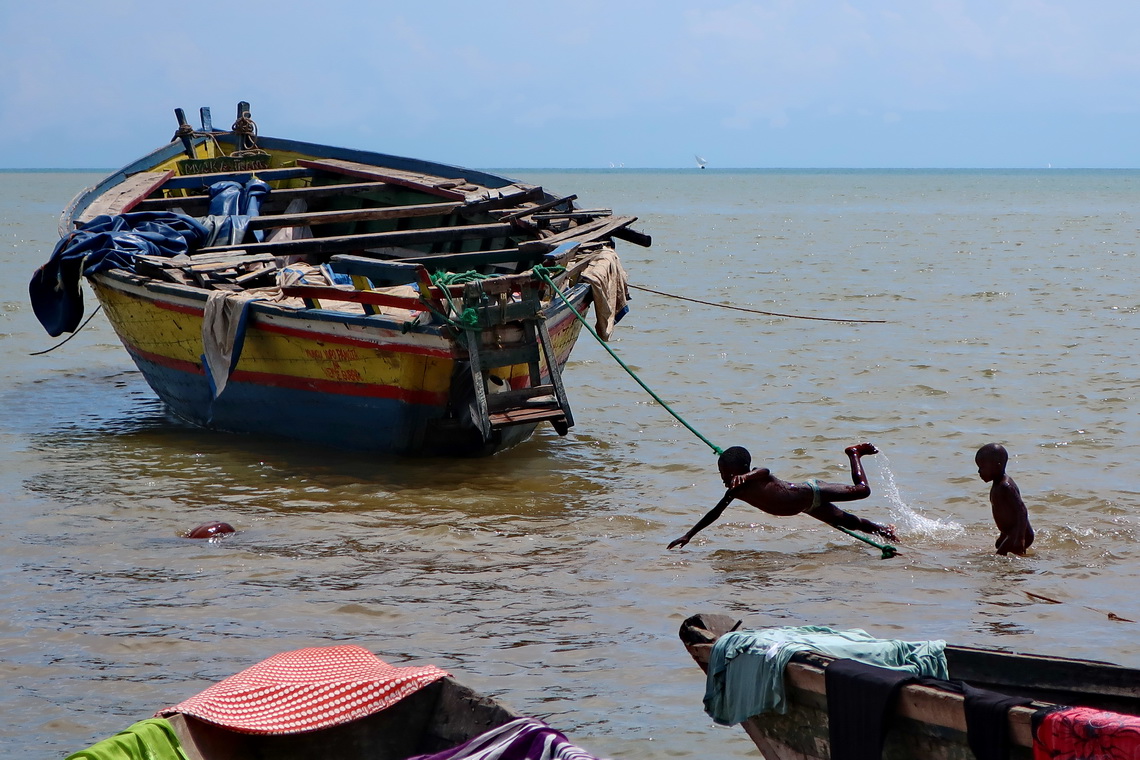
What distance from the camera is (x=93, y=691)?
485 cm

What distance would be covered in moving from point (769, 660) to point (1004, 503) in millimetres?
3392

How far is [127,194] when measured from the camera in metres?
11.3

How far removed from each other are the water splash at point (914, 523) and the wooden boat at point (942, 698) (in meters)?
3.63

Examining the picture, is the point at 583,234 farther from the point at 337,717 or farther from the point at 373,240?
the point at 337,717

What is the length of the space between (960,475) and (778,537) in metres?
2.04

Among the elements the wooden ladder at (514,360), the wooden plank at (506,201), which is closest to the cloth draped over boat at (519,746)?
the wooden ladder at (514,360)

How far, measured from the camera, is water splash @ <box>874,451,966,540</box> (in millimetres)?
7141

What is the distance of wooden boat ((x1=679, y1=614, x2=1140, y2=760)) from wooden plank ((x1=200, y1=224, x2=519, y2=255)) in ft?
22.4

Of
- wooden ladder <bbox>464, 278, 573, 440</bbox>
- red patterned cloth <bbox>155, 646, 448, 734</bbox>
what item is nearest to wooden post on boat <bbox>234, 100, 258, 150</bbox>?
wooden ladder <bbox>464, 278, 573, 440</bbox>

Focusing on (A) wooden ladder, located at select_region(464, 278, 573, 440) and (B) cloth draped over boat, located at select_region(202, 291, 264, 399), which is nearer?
(A) wooden ladder, located at select_region(464, 278, 573, 440)

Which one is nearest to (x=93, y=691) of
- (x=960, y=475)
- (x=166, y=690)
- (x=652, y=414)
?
(x=166, y=690)

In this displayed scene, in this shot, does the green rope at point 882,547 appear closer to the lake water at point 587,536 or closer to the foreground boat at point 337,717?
the lake water at point 587,536

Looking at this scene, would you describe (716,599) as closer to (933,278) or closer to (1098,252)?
(933,278)

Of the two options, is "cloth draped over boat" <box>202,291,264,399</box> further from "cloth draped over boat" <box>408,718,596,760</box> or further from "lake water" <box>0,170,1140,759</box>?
"cloth draped over boat" <box>408,718,596,760</box>
